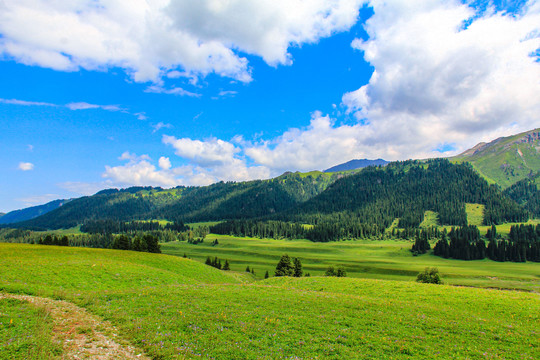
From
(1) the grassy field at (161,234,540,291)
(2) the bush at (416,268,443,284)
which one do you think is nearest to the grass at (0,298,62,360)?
(2) the bush at (416,268,443,284)

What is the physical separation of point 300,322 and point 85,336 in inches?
536

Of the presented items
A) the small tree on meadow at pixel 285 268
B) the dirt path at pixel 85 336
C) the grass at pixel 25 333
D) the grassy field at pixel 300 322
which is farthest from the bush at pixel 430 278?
the grass at pixel 25 333

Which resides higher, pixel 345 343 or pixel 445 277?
pixel 345 343

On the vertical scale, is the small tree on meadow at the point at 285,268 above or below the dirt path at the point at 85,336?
below

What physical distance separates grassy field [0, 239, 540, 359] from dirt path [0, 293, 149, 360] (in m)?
0.75

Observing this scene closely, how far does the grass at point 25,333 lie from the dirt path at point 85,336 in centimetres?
57

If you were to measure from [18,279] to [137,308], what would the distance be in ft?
54.6

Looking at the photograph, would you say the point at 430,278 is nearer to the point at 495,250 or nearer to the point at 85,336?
the point at 85,336

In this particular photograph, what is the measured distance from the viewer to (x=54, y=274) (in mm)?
30062

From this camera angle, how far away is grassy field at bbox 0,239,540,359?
14.0 meters

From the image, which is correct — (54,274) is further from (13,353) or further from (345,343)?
(345,343)

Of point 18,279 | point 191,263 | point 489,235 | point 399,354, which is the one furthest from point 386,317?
point 489,235

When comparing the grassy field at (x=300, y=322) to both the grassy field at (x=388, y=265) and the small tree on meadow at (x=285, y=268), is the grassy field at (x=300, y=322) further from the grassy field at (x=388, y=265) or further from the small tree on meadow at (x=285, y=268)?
the grassy field at (x=388, y=265)

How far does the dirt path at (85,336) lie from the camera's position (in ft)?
40.9
